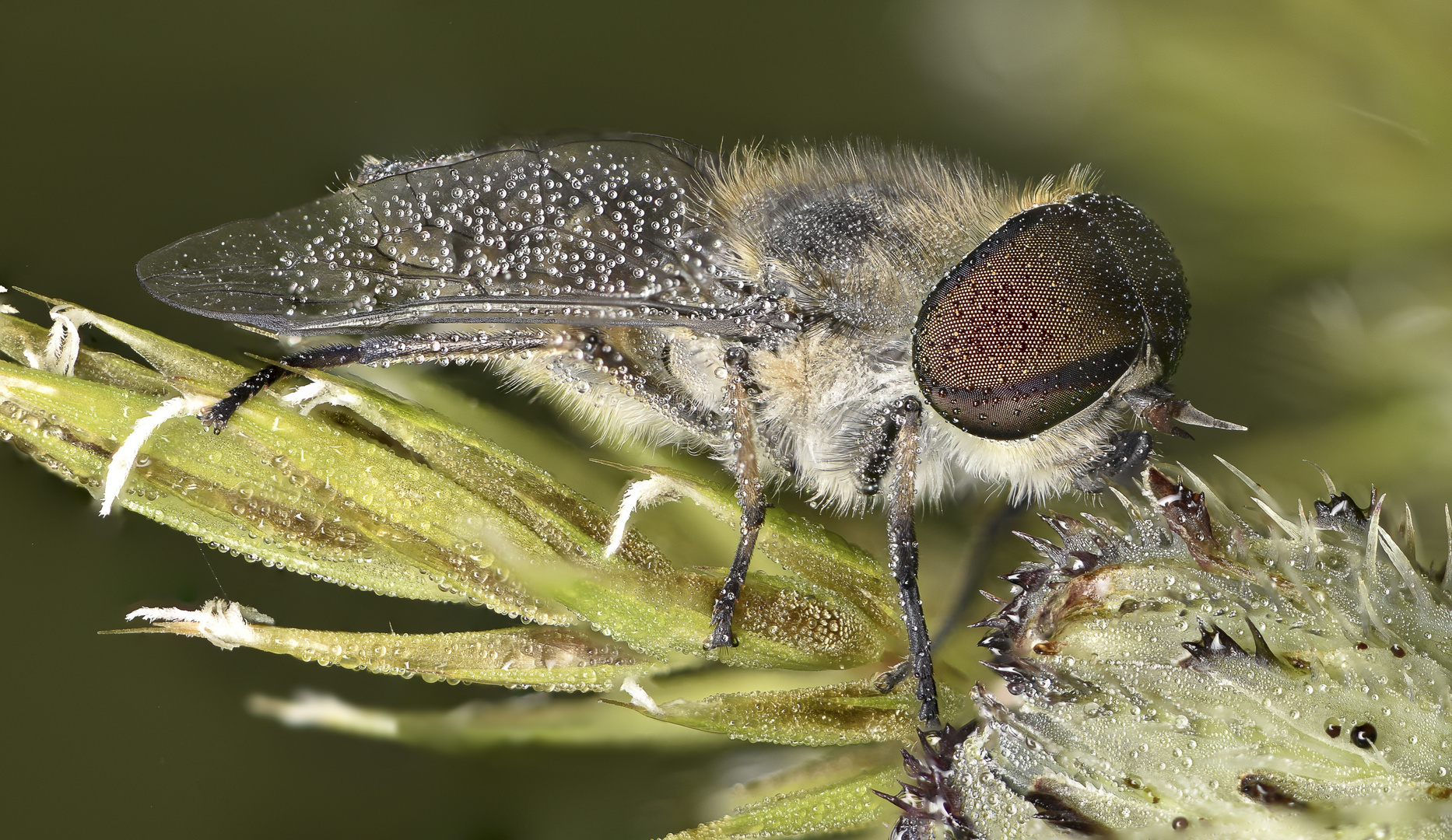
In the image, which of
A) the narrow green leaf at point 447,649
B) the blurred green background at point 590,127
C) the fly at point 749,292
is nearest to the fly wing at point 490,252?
the fly at point 749,292

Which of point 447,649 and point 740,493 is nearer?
point 447,649

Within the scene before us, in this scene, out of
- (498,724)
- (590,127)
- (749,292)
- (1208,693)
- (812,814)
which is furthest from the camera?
(590,127)

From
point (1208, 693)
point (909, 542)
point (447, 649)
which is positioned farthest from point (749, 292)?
point (1208, 693)

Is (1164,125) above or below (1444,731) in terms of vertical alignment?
above

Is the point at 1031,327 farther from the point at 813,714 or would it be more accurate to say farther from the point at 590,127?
the point at 590,127

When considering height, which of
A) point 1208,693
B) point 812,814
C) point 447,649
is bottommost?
point 812,814

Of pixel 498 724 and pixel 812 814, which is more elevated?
pixel 812 814

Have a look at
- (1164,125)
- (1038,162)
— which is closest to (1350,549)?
(1164,125)

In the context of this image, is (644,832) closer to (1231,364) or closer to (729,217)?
(729,217)
